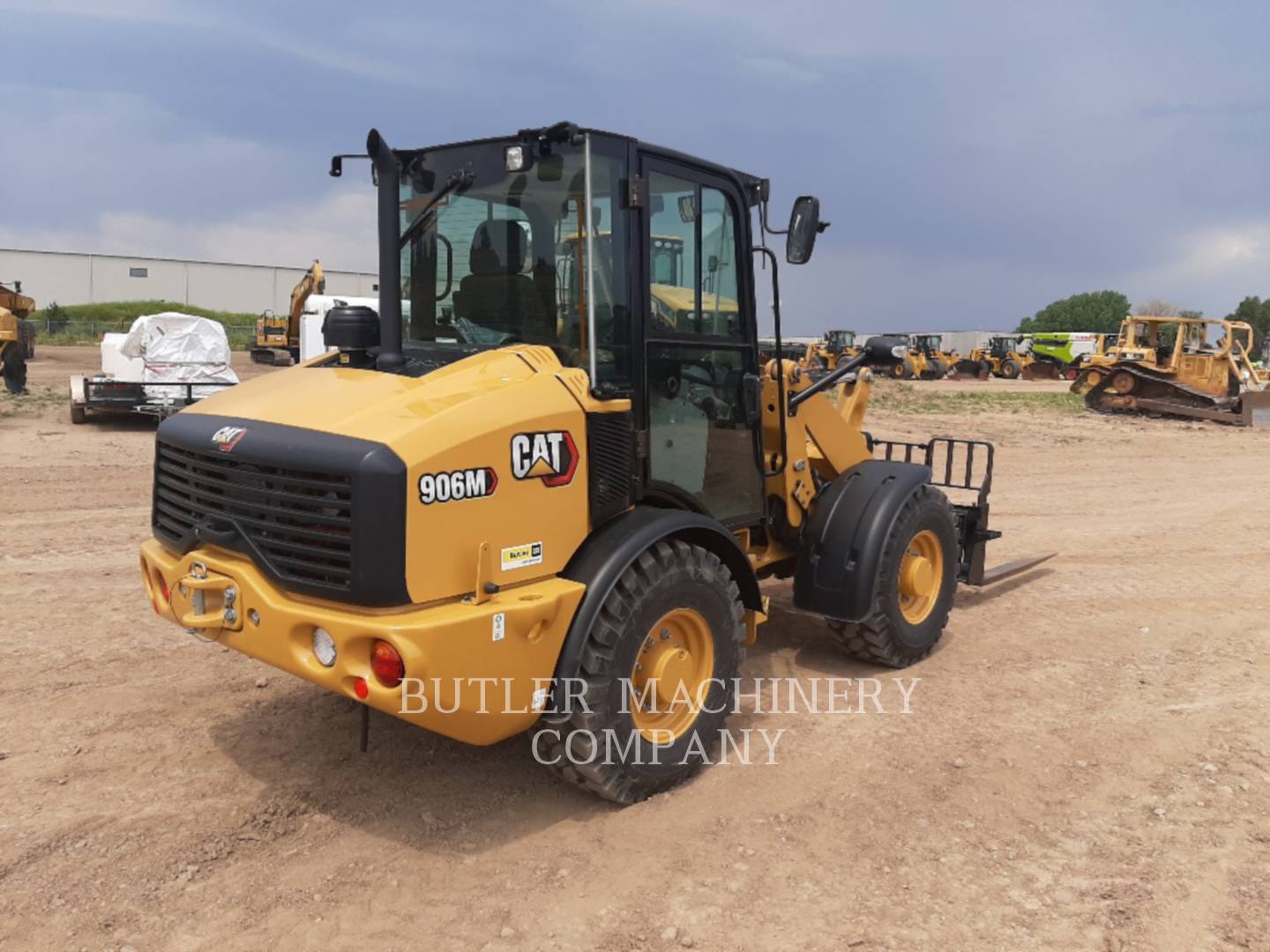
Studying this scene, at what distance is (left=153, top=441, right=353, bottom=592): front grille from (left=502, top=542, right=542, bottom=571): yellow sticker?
0.50 metres

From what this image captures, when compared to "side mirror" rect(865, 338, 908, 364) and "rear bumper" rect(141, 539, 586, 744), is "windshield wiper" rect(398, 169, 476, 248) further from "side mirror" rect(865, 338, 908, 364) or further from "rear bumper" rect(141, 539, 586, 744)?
"side mirror" rect(865, 338, 908, 364)

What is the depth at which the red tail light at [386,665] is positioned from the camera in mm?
3023

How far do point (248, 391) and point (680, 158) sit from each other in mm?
1918

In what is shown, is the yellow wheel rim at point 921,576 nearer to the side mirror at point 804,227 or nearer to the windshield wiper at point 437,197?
the side mirror at point 804,227

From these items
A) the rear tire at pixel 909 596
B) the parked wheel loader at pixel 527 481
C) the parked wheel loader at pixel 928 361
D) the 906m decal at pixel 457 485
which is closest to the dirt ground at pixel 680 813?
the rear tire at pixel 909 596

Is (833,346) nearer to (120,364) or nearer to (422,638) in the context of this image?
(120,364)

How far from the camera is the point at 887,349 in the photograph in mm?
4512

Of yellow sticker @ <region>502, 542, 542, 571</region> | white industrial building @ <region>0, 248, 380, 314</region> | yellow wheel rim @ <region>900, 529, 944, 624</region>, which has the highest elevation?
white industrial building @ <region>0, 248, 380, 314</region>

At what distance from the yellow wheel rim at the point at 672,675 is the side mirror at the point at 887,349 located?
1519 mm

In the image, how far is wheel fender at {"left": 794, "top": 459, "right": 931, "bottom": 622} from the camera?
15.8 feet

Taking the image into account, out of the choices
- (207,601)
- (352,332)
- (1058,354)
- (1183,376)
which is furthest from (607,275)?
(1058,354)

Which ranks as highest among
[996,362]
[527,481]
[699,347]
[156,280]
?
[156,280]

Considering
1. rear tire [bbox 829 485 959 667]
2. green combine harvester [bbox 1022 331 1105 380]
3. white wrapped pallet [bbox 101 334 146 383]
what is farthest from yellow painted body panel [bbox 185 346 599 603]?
green combine harvester [bbox 1022 331 1105 380]

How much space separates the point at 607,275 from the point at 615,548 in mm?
1030
